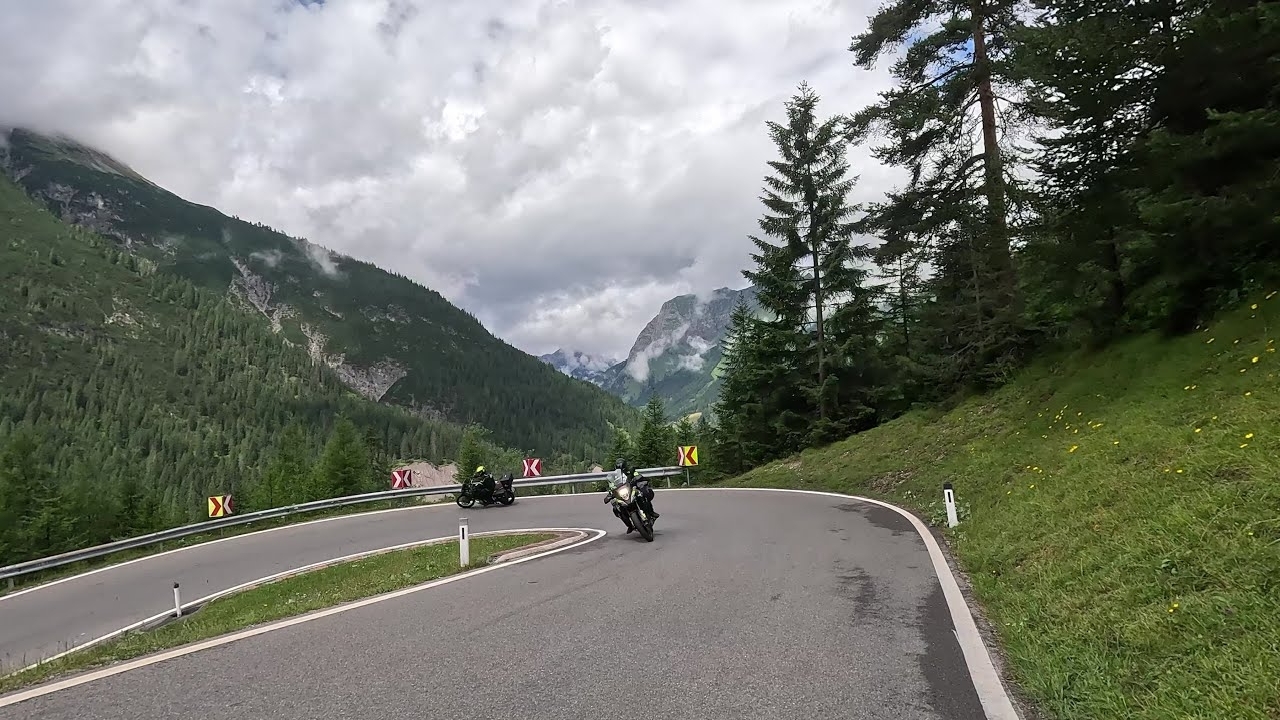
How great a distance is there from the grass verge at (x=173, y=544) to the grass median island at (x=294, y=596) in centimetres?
1204

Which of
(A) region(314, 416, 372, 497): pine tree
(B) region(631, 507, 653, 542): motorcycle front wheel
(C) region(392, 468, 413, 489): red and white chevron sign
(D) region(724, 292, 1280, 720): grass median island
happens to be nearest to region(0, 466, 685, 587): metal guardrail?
(C) region(392, 468, 413, 489): red and white chevron sign

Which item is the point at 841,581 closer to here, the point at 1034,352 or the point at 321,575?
the point at 321,575

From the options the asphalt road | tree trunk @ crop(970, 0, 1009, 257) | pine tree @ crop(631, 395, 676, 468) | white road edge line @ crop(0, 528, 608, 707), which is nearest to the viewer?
the asphalt road

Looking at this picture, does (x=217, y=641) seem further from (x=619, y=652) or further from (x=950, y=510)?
(x=950, y=510)

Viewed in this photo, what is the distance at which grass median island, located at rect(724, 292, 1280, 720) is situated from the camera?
12.4 ft

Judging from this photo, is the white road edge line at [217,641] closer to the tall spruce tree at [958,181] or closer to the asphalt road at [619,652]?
the asphalt road at [619,652]

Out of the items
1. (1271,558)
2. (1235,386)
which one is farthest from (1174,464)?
(1271,558)

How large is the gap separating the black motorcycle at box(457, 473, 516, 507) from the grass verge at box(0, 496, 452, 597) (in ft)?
12.6

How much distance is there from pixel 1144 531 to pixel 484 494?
2071 centimetres

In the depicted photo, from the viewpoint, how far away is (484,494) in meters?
23.6

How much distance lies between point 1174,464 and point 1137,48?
7582 mm

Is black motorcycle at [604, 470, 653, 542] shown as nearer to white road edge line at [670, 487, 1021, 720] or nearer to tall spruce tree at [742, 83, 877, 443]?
white road edge line at [670, 487, 1021, 720]

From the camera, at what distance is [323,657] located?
528cm

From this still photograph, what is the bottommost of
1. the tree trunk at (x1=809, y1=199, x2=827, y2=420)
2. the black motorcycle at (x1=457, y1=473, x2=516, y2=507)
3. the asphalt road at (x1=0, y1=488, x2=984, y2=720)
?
the asphalt road at (x1=0, y1=488, x2=984, y2=720)
